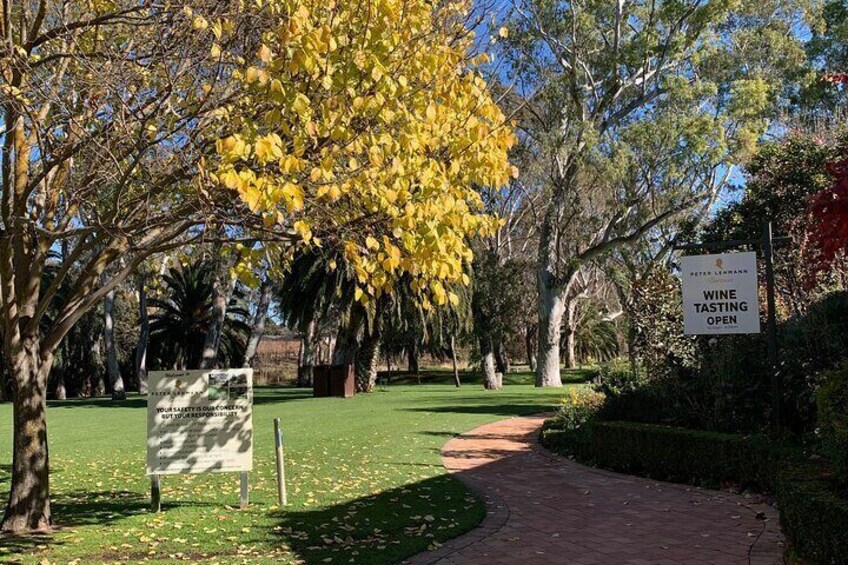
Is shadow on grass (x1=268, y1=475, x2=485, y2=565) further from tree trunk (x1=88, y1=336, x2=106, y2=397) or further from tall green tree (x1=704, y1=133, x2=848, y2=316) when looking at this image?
tree trunk (x1=88, y1=336, x2=106, y2=397)

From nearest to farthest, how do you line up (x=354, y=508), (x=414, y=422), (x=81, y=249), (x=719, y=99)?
(x=81, y=249), (x=354, y=508), (x=414, y=422), (x=719, y=99)

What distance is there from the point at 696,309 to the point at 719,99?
19.1m

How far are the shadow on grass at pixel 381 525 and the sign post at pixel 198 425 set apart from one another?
907 millimetres

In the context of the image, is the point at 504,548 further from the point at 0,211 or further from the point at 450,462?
the point at 0,211

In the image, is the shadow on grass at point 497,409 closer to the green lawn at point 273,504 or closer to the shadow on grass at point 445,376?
the green lawn at point 273,504

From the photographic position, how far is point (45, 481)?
7.52m

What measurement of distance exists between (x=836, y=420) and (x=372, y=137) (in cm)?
416

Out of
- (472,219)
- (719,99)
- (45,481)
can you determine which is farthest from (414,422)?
(719,99)

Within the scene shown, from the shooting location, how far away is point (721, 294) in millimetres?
9945

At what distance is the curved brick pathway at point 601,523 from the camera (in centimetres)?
634

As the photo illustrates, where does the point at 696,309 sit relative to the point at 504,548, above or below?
above

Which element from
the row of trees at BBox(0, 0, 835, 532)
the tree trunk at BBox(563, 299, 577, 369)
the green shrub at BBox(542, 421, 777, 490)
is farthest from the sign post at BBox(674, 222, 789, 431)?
the tree trunk at BBox(563, 299, 577, 369)

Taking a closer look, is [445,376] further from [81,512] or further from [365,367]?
[81,512]

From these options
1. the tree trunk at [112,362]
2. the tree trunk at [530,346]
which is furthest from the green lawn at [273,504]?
the tree trunk at [530,346]
